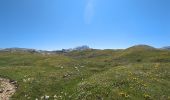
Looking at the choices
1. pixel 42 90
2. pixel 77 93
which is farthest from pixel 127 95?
pixel 42 90

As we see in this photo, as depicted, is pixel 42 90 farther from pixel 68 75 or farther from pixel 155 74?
pixel 155 74

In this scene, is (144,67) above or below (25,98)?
above

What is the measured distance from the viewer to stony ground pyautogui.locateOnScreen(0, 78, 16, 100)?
116 feet

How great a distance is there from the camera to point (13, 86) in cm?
3988

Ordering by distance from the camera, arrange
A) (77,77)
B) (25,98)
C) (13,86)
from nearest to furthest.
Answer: (25,98), (13,86), (77,77)

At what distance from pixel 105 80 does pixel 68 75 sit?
9326 mm

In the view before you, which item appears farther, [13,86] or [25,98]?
[13,86]

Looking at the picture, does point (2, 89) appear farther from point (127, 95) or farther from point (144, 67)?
point (144, 67)

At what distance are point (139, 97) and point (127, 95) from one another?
1274 millimetres

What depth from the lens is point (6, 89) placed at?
38.2 meters

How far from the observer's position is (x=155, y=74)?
139 ft

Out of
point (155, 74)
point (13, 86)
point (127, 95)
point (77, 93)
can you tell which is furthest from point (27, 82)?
point (155, 74)

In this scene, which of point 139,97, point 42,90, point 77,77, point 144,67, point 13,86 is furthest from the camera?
point 144,67

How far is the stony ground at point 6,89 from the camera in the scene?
116 ft
